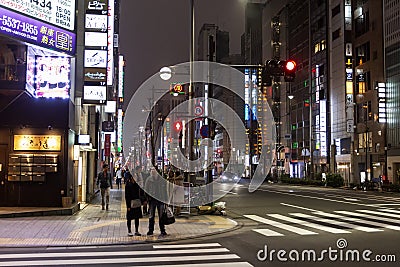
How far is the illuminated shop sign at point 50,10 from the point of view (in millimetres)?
18547

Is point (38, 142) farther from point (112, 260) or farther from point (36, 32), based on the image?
point (112, 260)

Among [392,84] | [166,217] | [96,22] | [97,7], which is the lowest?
[166,217]

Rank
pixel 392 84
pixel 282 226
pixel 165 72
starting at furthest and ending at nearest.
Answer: pixel 392 84
pixel 165 72
pixel 282 226

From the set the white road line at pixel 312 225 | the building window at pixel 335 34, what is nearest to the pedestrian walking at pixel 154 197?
the white road line at pixel 312 225

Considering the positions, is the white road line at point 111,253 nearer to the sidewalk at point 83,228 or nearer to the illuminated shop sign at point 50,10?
the sidewalk at point 83,228

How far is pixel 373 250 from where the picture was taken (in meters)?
11.8

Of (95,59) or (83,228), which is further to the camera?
(95,59)

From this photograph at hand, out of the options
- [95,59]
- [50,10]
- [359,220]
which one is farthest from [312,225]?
[50,10]

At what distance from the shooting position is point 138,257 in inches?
436

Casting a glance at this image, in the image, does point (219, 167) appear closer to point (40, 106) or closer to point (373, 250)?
point (40, 106)

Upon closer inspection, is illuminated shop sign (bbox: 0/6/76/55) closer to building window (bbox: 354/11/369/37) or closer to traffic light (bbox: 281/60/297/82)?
traffic light (bbox: 281/60/297/82)

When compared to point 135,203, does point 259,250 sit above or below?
below

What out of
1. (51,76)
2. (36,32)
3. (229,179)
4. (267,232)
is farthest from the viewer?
(229,179)

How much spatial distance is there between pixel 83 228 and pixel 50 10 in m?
9.57
